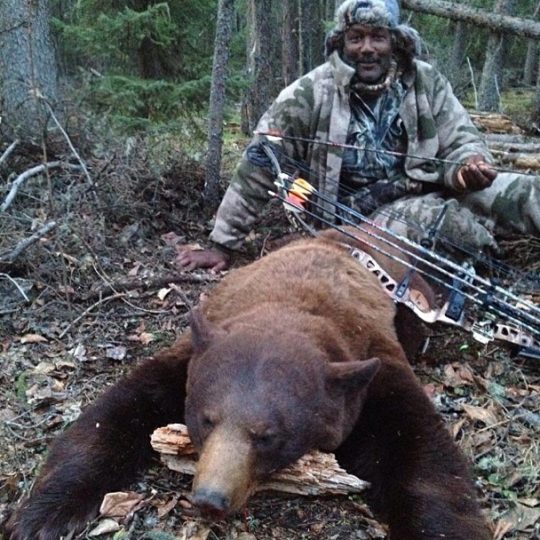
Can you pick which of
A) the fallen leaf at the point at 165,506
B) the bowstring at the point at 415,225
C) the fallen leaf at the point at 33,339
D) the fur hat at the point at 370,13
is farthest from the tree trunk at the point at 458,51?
the fallen leaf at the point at 165,506

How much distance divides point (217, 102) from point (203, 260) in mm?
1398

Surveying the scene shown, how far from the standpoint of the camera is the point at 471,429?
3.51 meters

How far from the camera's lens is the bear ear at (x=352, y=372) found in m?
2.67

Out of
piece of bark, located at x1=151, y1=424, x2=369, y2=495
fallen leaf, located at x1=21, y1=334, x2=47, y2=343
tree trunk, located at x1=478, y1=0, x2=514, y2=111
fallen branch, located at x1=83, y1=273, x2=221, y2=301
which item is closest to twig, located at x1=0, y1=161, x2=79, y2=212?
fallen branch, located at x1=83, y1=273, x2=221, y2=301

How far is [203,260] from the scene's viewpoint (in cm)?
524

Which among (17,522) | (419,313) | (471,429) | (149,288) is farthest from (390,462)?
(149,288)

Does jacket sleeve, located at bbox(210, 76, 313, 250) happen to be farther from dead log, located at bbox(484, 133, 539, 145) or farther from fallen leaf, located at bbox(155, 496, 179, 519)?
dead log, located at bbox(484, 133, 539, 145)

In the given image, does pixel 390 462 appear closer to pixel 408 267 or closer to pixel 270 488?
pixel 270 488

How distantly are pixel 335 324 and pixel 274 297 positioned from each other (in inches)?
12.9

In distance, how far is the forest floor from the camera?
2.84 meters

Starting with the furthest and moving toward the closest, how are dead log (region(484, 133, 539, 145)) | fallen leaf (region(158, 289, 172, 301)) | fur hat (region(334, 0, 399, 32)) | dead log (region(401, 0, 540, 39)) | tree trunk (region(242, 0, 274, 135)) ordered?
dead log (region(401, 0, 540, 39))
tree trunk (region(242, 0, 274, 135))
dead log (region(484, 133, 539, 145))
fur hat (region(334, 0, 399, 32))
fallen leaf (region(158, 289, 172, 301))

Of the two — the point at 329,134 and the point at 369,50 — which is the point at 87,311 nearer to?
the point at 329,134

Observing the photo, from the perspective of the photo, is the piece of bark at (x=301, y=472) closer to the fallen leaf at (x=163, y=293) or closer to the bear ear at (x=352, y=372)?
the bear ear at (x=352, y=372)

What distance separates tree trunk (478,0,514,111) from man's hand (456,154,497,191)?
20.1 feet
